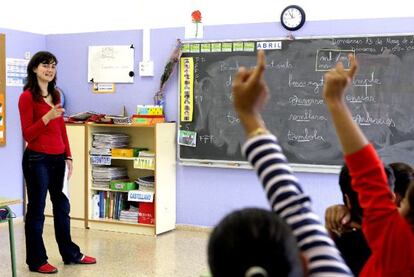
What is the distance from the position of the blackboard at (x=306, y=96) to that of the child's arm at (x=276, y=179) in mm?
3796

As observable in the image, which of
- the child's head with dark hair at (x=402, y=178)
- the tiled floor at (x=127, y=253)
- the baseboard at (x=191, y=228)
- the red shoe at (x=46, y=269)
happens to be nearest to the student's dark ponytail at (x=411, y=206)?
the child's head with dark hair at (x=402, y=178)

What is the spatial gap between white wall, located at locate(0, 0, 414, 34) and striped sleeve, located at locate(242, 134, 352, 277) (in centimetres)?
409

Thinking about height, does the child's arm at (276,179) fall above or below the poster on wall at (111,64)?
below

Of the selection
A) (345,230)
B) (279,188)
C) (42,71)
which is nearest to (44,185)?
(42,71)

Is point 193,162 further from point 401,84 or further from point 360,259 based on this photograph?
point 360,259

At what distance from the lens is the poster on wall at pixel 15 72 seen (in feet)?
17.7

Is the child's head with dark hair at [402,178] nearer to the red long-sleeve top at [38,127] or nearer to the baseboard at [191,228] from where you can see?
the red long-sleeve top at [38,127]

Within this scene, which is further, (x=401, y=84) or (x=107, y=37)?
(x=107, y=37)

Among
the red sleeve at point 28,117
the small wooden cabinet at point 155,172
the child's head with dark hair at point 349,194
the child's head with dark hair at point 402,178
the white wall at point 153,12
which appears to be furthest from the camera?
the small wooden cabinet at point 155,172

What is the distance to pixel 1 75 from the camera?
5.30 m

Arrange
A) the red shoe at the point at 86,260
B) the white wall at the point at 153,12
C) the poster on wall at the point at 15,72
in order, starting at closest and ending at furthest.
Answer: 1. the red shoe at the point at 86,260
2. the white wall at the point at 153,12
3. the poster on wall at the point at 15,72

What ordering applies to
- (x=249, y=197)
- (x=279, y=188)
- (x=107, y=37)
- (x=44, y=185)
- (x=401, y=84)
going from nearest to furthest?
(x=279, y=188) → (x=44, y=185) → (x=401, y=84) → (x=249, y=197) → (x=107, y=37)

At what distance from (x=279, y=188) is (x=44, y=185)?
317 cm

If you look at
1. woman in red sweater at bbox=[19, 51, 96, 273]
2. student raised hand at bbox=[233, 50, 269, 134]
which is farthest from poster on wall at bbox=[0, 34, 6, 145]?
student raised hand at bbox=[233, 50, 269, 134]
